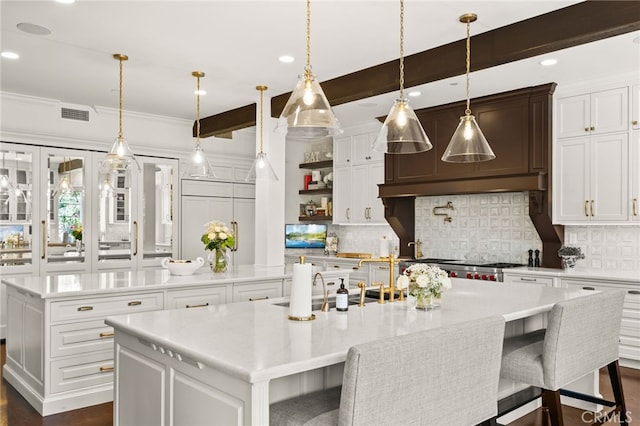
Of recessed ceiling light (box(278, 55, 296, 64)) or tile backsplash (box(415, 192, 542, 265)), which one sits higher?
recessed ceiling light (box(278, 55, 296, 64))

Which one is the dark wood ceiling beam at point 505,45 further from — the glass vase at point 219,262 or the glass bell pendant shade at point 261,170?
the glass vase at point 219,262

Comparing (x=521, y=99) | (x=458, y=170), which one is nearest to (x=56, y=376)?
(x=458, y=170)

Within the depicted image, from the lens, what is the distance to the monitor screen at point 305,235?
7777 mm

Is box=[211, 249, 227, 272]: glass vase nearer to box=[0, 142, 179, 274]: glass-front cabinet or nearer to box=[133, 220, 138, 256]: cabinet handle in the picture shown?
box=[0, 142, 179, 274]: glass-front cabinet

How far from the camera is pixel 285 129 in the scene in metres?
2.58

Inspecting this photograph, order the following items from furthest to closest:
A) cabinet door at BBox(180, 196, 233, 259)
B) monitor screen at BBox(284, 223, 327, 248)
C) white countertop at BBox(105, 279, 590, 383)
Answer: monitor screen at BBox(284, 223, 327, 248) → cabinet door at BBox(180, 196, 233, 259) → white countertop at BBox(105, 279, 590, 383)

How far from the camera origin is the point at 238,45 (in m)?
4.02

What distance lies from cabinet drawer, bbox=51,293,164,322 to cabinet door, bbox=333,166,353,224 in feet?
12.3

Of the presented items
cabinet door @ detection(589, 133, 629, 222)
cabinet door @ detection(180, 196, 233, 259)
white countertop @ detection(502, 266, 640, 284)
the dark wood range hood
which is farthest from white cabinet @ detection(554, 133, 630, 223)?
cabinet door @ detection(180, 196, 233, 259)

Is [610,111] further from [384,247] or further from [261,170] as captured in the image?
[261,170]

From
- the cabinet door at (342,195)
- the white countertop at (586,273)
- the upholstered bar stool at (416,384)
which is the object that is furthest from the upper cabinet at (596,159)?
the upholstered bar stool at (416,384)

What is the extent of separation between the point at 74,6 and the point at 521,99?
161 inches

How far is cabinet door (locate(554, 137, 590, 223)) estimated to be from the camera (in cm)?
490

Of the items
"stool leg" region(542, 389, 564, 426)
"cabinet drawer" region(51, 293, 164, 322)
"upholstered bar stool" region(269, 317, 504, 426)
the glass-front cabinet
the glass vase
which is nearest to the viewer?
"upholstered bar stool" region(269, 317, 504, 426)
